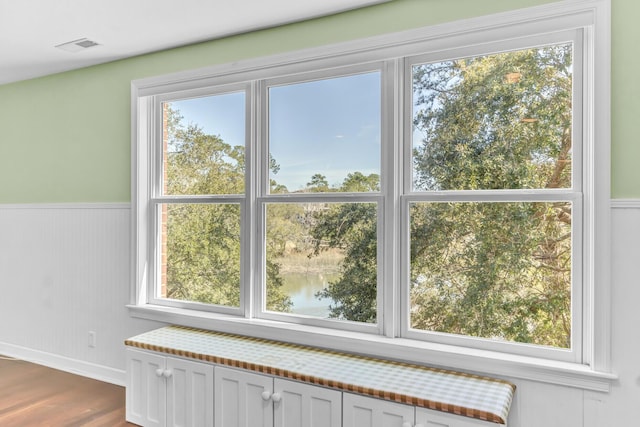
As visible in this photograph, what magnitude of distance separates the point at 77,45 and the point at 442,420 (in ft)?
10.6

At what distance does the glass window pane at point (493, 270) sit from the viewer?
2178mm

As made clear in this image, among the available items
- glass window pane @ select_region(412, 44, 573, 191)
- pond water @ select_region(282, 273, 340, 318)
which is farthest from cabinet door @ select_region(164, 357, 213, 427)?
glass window pane @ select_region(412, 44, 573, 191)

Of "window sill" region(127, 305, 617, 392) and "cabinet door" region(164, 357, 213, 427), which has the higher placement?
"window sill" region(127, 305, 617, 392)

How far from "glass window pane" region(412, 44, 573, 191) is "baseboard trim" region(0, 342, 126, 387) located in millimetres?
2721

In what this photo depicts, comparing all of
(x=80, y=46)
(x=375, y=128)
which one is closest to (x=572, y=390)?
(x=375, y=128)

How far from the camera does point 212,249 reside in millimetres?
3152

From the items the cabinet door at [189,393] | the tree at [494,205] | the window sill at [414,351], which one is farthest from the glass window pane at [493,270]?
the cabinet door at [189,393]

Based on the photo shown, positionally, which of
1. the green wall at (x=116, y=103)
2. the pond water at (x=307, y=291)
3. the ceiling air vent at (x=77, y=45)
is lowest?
the pond water at (x=307, y=291)

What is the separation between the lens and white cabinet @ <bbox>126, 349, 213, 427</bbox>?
2.54 meters

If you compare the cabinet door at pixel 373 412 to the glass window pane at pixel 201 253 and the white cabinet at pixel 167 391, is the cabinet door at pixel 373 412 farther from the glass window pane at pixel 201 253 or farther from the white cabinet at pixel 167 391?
the glass window pane at pixel 201 253

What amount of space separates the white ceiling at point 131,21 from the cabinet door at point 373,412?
6.77 ft

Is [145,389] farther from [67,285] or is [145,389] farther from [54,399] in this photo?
[67,285]

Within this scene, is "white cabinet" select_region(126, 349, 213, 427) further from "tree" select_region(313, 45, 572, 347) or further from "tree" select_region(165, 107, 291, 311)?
"tree" select_region(313, 45, 572, 347)

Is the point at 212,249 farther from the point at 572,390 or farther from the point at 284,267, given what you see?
the point at 572,390
